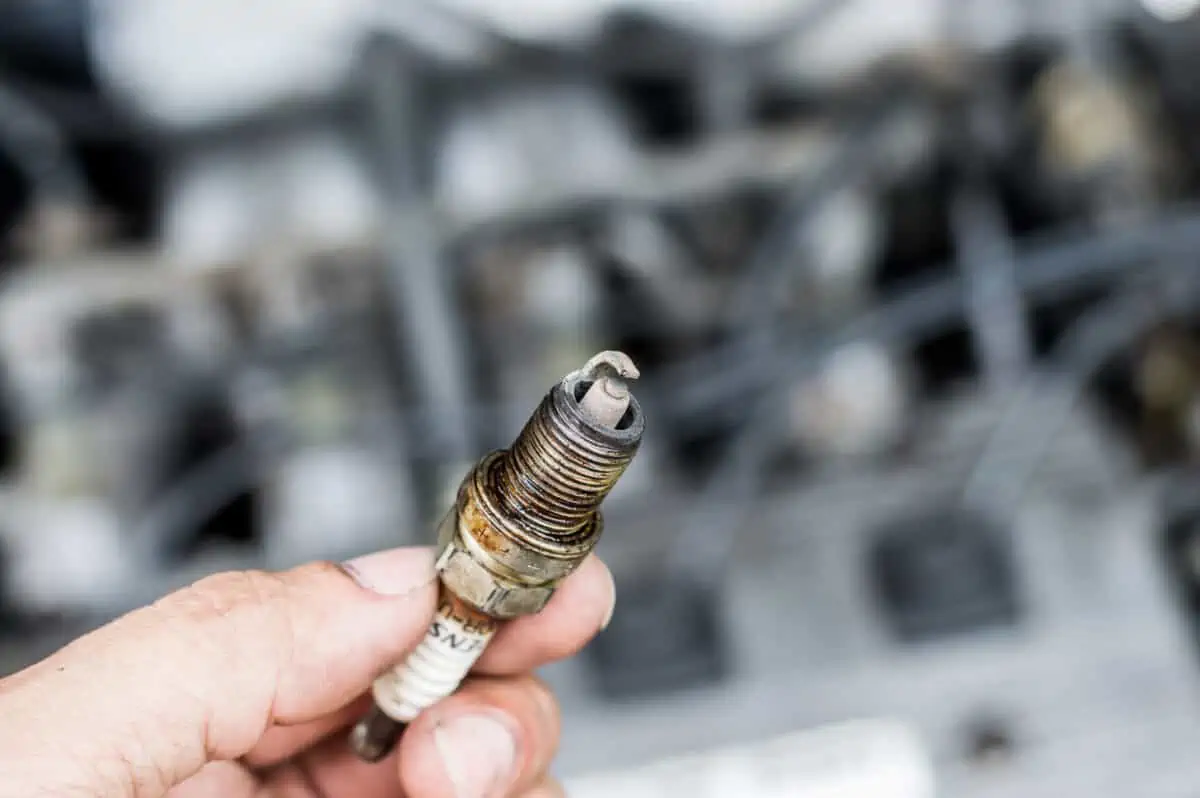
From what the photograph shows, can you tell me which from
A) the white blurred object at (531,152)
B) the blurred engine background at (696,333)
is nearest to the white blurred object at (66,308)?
the blurred engine background at (696,333)

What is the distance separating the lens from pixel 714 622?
0.74 meters

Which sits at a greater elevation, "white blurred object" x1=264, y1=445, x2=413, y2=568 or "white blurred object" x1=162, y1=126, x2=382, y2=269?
"white blurred object" x1=162, y1=126, x2=382, y2=269

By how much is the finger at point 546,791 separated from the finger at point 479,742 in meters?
0.02

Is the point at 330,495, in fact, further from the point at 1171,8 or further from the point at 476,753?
the point at 1171,8

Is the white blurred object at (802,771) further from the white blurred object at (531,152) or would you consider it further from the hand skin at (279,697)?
the white blurred object at (531,152)

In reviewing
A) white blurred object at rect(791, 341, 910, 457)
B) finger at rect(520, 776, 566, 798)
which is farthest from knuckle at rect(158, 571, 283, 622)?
white blurred object at rect(791, 341, 910, 457)

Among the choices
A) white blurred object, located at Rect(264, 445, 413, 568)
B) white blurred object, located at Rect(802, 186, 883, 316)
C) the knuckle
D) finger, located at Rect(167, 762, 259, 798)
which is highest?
white blurred object, located at Rect(802, 186, 883, 316)

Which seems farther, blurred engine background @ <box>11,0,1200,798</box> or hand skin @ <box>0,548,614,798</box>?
blurred engine background @ <box>11,0,1200,798</box>

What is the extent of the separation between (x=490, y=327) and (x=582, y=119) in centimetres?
23

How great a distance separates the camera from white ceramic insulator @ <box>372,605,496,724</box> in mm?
438

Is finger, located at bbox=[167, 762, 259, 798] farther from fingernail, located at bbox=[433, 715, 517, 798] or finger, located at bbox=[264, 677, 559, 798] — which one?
fingernail, located at bbox=[433, 715, 517, 798]

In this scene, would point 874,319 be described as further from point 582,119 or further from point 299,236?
point 299,236

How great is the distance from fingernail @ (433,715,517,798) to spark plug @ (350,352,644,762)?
0.08 feet

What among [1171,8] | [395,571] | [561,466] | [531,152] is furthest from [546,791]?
[1171,8]
